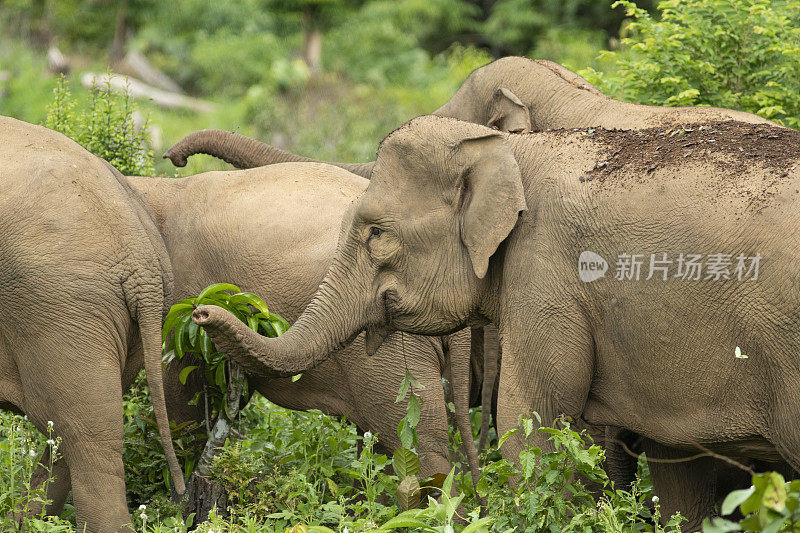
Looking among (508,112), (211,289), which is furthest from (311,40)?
(211,289)

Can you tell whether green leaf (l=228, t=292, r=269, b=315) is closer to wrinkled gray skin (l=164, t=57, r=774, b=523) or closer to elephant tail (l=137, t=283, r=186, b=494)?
elephant tail (l=137, t=283, r=186, b=494)

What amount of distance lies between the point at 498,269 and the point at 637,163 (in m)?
0.64

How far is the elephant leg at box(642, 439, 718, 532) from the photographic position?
4.80 m

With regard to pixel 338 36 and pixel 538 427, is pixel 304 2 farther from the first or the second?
pixel 538 427

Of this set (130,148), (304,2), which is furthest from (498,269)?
(304,2)

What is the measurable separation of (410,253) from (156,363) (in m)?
1.25

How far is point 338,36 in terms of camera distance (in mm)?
20656

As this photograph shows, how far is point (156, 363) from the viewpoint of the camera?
4.82 m

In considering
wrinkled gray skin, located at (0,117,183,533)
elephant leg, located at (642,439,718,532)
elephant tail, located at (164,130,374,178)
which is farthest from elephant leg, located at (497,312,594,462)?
elephant tail, located at (164,130,374,178)

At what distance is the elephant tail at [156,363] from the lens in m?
4.77

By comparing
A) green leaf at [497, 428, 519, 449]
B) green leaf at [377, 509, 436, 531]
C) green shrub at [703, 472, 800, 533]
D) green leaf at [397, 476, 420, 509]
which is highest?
green shrub at [703, 472, 800, 533]

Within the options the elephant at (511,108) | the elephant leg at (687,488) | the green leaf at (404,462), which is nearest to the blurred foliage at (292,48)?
the elephant at (511,108)

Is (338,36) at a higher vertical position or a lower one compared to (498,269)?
lower

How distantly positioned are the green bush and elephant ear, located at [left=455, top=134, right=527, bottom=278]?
2.82 metres
